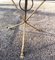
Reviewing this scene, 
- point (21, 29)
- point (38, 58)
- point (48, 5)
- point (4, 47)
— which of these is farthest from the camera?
point (48, 5)

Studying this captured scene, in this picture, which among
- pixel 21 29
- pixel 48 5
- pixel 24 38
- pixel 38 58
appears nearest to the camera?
pixel 38 58

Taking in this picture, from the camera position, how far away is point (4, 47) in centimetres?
258

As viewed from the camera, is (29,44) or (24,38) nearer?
(29,44)

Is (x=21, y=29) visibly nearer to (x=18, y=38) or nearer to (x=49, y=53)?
(x=18, y=38)

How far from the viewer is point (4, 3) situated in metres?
5.12

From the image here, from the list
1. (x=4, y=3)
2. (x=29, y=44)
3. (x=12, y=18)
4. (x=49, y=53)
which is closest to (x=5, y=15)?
(x=12, y=18)

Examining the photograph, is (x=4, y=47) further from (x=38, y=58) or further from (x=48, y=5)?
(x=48, y=5)

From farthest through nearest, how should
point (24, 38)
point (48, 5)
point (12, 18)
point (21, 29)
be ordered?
point (48, 5)
point (12, 18)
point (21, 29)
point (24, 38)

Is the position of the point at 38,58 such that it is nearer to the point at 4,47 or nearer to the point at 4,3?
the point at 4,47

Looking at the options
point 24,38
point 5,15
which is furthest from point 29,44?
point 5,15

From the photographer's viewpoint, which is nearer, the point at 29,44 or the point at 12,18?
the point at 29,44

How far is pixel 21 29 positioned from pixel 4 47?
29.5 inches

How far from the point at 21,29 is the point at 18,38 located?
0.40m

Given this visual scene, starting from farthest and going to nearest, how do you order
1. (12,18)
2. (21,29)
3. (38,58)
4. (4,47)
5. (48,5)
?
(48,5) → (12,18) → (21,29) → (4,47) → (38,58)
